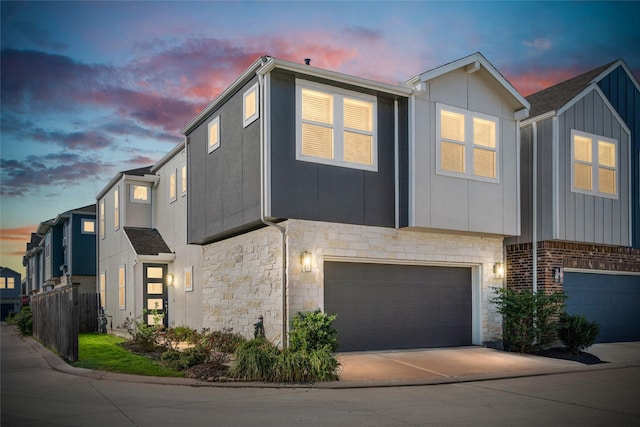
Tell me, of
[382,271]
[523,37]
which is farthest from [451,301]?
[523,37]

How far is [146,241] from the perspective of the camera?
21078 millimetres

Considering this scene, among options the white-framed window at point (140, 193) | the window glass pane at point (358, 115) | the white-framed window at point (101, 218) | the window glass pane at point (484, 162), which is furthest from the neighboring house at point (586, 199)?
the white-framed window at point (101, 218)

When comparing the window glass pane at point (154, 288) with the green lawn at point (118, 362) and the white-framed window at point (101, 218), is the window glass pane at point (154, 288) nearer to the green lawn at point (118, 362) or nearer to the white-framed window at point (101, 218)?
the green lawn at point (118, 362)

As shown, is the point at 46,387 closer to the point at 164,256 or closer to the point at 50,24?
the point at 50,24

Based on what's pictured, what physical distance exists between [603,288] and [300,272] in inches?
397

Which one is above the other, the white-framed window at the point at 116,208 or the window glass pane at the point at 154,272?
the white-framed window at the point at 116,208

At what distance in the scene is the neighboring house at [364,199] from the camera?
12516mm

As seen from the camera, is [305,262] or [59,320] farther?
[59,320]

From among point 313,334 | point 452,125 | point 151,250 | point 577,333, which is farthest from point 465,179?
point 151,250

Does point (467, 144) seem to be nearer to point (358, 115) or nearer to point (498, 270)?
point (358, 115)

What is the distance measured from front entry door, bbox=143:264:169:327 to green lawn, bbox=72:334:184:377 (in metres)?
4.44

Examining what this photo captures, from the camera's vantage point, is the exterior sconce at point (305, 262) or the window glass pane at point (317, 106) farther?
the window glass pane at point (317, 106)

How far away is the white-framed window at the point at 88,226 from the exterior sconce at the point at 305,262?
21989 mm

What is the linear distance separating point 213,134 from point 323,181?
172 inches
